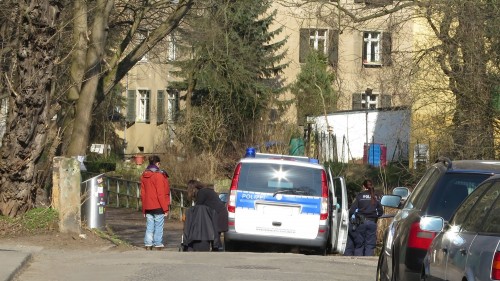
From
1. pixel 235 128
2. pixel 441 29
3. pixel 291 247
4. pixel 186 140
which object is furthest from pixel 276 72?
pixel 291 247

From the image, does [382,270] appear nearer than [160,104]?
Yes

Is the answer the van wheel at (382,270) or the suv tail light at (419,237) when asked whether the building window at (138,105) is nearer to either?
the van wheel at (382,270)

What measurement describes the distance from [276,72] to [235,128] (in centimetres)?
512

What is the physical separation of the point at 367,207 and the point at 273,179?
2912mm

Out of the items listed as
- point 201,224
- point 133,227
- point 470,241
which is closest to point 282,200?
point 201,224

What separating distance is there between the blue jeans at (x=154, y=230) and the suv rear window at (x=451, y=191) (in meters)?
9.56

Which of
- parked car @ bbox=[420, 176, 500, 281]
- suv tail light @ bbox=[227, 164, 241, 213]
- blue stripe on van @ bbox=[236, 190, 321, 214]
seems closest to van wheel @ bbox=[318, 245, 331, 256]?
blue stripe on van @ bbox=[236, 190, 321, 214]

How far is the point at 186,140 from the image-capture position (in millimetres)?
39156

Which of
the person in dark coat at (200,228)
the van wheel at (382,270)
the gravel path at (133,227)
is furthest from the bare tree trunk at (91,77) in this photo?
the van wheel at (382,270)

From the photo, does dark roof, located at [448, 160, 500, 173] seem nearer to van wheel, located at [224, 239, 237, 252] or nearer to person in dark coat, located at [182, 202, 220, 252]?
person in dark coat, located at [182, 202, 220, 252]

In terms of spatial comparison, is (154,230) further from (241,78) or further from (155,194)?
(241,78)

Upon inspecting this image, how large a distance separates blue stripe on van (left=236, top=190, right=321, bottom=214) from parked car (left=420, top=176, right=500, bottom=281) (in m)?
8.56

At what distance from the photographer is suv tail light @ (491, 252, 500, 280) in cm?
636

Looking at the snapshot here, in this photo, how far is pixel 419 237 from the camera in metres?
9.07
